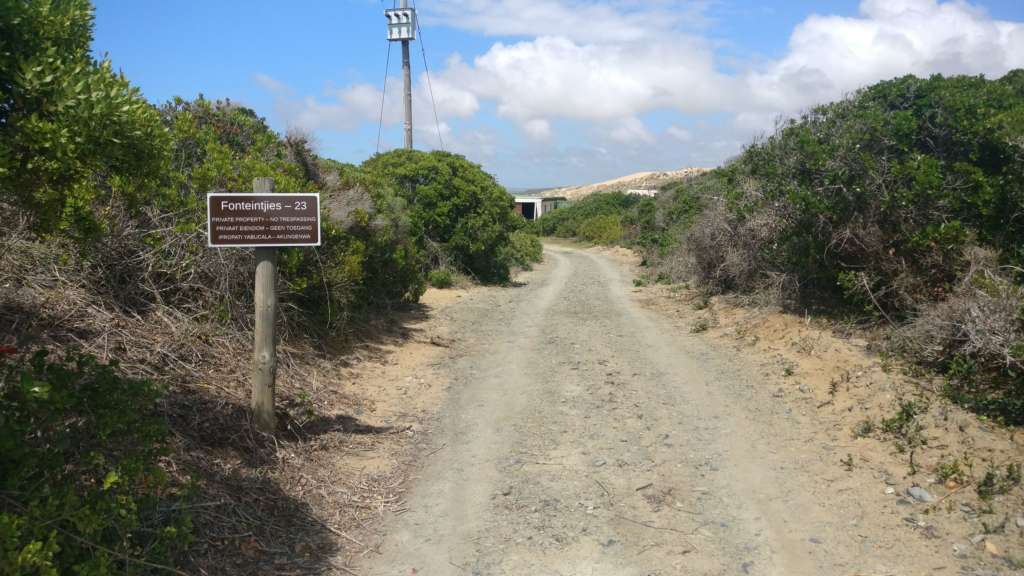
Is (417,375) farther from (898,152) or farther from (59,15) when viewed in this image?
(898,152)

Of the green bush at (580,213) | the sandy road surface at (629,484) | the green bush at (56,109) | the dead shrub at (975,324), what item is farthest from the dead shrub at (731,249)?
the green bush at (580,213)

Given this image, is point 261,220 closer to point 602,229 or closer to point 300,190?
point 300,190

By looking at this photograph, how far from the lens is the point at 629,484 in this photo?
20.0 ft

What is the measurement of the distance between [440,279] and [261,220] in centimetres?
1327

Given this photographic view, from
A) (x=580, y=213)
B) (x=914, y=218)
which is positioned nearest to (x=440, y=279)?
(x=914, y=218)

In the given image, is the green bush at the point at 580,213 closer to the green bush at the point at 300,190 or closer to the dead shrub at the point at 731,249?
the dead shrub at the point at 731,249

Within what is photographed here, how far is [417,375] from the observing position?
993 cm

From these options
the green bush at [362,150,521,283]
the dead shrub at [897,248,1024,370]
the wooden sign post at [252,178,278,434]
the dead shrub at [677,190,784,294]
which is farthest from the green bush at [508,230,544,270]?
the wooden sign post at [252,178,278,434]

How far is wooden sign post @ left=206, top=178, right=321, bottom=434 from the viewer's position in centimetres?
588

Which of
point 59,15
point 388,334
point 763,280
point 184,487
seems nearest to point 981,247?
point 763,280

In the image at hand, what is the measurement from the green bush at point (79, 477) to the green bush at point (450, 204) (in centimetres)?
1662

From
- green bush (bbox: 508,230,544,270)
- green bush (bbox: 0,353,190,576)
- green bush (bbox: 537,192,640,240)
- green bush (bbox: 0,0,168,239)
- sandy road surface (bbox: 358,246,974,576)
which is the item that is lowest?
sandy road surface (bbox: 358,246,974,576)

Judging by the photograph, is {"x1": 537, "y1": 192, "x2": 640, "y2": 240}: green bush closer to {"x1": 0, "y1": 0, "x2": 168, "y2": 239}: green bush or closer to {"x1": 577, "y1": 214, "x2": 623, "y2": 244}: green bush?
{"x1": 577, "y1": 214, "x2": 623, "y2": 244}: green bush

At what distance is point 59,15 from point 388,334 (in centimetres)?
890
